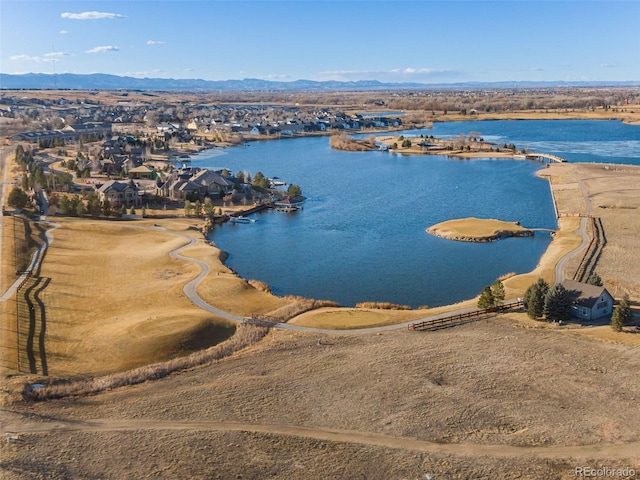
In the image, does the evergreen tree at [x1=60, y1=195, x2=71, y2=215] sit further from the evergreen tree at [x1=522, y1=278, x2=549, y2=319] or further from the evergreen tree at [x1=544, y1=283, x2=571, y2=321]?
the evergreen tree at [x1=544, y1=283, x2=571, y2=321]

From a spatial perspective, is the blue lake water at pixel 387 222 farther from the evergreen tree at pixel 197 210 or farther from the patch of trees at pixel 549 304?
the patch of trees at pixel 549 304

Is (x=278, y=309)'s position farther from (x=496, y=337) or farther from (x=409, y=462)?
(x=409, y=462)

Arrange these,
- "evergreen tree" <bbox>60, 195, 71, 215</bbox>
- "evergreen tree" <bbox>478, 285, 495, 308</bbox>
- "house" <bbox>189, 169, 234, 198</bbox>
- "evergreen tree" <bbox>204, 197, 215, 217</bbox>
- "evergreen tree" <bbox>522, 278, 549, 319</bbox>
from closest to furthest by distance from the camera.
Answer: "evergreen tree" <bbox>522, 278, 549, 319</bbox> → "evergreen tree" <bbox>478, 285, 495, 308</bbox> → "evergreen tree" <bbox>60, 195, 71, 215</bbox> → "evergreen tree" <bbox>204, 197, 215, 217</bbox> → "house" <bbox>189, 169, 234, 198</bbox>

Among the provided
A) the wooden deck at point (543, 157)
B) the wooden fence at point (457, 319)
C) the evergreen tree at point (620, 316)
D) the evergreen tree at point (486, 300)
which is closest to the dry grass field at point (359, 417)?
the evergreen tree at point (620, 316)

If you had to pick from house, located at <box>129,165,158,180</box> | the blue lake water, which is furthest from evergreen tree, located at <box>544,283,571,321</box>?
house, located at <box>129,165,158,180</box>

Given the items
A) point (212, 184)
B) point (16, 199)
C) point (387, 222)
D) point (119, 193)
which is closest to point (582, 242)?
point (387, 222)

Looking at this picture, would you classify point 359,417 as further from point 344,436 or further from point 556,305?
point 556,305

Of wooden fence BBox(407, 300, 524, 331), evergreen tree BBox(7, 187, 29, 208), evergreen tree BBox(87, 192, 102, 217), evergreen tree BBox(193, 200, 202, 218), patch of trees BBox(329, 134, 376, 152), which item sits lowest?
wooden fence BBox(407, 300, 524, 331)
